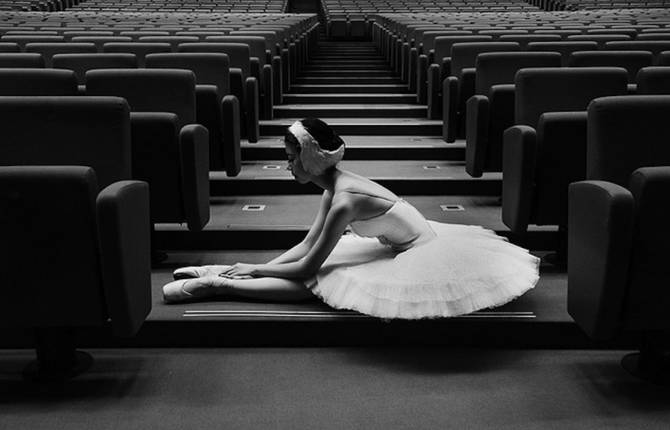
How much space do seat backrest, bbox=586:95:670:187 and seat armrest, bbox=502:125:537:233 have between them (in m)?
0.23

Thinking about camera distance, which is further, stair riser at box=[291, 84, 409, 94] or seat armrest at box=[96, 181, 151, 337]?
stair riser at box=[291, 84, 409, 94]

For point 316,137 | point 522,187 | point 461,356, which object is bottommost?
point 461,356

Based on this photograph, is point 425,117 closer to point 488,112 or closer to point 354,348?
point 488,112

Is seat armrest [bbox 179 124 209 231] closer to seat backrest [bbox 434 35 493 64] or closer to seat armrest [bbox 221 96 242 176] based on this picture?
seat armrest [bbox 221 96 242 176]

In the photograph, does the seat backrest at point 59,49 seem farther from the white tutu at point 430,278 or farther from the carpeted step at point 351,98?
the white tutu at point 430,278

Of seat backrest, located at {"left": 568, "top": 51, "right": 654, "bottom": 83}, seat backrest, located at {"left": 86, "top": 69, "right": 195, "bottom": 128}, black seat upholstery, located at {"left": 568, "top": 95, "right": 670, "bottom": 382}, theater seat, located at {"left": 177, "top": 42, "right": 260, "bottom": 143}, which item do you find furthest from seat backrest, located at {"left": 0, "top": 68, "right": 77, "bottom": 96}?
seat backrest, located at {"left": 568, "top": 51, "right": 654, "bottom": 83}

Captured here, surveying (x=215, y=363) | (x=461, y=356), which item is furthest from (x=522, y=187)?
(x=215, y=363)

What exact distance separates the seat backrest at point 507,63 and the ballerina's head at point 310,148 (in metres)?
0.69

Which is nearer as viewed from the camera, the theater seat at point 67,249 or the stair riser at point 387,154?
the theater seat at point 67,249

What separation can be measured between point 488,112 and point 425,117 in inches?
33.4

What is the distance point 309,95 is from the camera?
250cm

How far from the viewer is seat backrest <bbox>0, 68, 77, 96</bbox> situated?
1.17 meters

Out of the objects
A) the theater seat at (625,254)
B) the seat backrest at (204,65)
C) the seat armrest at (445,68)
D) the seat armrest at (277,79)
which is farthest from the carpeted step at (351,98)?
the theater seat at (625,254)

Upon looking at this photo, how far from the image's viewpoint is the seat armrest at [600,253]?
78cm
